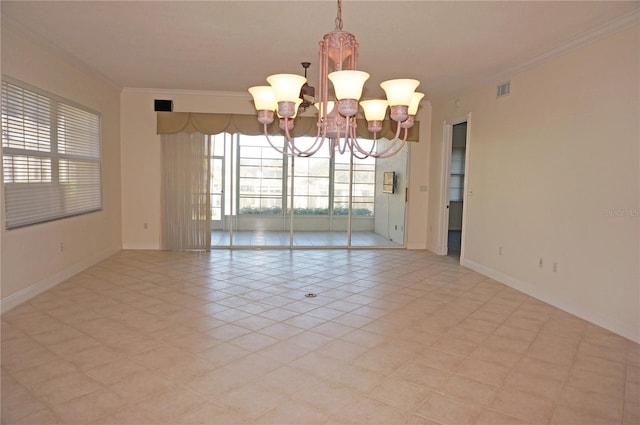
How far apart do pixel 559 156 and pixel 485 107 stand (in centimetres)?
164

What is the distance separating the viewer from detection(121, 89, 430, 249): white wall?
21.7 ft

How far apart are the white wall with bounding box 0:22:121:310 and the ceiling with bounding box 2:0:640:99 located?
20cm

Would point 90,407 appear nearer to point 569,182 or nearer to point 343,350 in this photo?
point 343,350

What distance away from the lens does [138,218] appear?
22.2 ft

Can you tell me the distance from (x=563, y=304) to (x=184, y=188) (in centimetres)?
540

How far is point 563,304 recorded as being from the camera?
13.5 feet

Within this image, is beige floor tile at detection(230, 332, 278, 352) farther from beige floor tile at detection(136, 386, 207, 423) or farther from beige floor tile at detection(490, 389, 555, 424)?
beige floor tile at detection(490, 389, 555, 424)

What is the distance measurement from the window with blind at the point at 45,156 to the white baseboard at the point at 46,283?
0.63 metres

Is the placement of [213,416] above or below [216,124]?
below

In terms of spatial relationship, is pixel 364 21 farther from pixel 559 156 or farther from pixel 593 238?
pixel 593 238

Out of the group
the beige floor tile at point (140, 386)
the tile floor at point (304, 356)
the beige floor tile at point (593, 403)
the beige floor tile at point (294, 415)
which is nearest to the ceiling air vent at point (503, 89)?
the tile floor at point (304, 356)

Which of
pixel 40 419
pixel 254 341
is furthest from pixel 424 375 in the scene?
pixel 40 419

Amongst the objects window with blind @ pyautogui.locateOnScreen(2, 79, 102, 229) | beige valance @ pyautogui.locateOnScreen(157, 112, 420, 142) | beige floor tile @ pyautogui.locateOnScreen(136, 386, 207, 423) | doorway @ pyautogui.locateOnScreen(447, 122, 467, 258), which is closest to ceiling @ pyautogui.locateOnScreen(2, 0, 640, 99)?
window with blind @ pyautogui.locateOnScreen(2, 79, 102, 229)

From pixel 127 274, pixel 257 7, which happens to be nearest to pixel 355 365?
pixel 257 7
